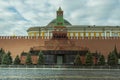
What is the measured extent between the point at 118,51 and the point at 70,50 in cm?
895

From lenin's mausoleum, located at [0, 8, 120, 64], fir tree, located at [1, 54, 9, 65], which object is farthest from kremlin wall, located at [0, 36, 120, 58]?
fir tree, located at [1, 54, 9, 65]

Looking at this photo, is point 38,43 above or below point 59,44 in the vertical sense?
above

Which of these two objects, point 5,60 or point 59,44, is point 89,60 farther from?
point 5,60

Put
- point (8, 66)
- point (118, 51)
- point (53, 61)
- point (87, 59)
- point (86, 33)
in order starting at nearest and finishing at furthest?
point (8, 66), point (87, 59), point (53, 61), point (118, 51), point (86, 33)

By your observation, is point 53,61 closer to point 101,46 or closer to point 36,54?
point 36,54

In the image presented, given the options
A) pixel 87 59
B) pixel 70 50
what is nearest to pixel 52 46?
pixel 70 50

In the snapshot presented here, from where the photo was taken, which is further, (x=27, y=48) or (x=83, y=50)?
(x=27, y=48)

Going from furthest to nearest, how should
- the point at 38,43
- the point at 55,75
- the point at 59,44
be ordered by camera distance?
the point at 38,43, the point at 59,44, the point at 55,75

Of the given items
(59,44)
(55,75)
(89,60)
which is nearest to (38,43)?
(59,44)

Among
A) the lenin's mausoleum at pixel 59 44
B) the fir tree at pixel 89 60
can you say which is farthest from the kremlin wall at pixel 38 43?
the fir tree at pixel 89 60

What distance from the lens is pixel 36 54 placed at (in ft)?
171

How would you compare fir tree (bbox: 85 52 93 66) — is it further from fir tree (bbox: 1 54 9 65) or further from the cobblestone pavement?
the cobblestone pavement

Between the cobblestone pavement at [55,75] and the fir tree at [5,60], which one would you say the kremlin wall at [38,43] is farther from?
the cobblestone pavement at [55,75]

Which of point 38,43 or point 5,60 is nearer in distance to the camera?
point 5,60
